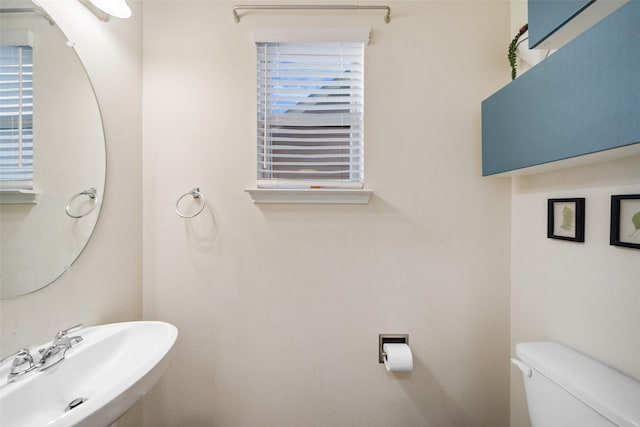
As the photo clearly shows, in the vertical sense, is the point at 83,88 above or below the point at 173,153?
above

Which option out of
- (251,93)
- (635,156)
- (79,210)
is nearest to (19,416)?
(79,210)

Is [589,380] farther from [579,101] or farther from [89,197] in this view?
[89,197]

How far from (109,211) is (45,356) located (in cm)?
55

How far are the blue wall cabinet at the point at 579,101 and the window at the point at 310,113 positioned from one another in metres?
0.61

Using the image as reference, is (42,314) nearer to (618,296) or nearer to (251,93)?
(251,93)

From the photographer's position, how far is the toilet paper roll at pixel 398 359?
3.58 feet

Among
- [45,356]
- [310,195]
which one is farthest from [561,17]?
[45,356]

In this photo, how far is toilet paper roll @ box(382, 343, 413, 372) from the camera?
109cm

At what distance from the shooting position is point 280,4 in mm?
1169

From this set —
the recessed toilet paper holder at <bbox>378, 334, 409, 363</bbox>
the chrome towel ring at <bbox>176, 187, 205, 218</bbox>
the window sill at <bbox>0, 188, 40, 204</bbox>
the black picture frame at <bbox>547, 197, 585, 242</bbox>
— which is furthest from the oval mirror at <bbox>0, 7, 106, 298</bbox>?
the black picture frame at <bbox>547, 197, 585, 242</bbox>

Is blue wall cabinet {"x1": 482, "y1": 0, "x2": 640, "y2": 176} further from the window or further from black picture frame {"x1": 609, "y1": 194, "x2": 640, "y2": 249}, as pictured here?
the window

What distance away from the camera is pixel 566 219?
940 millimetres

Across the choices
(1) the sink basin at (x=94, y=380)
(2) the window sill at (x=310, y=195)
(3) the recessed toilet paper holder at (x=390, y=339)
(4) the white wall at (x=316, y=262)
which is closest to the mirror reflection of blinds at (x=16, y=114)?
(4) the white wall at (x=316, y=262)

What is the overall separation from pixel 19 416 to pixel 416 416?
146cm
